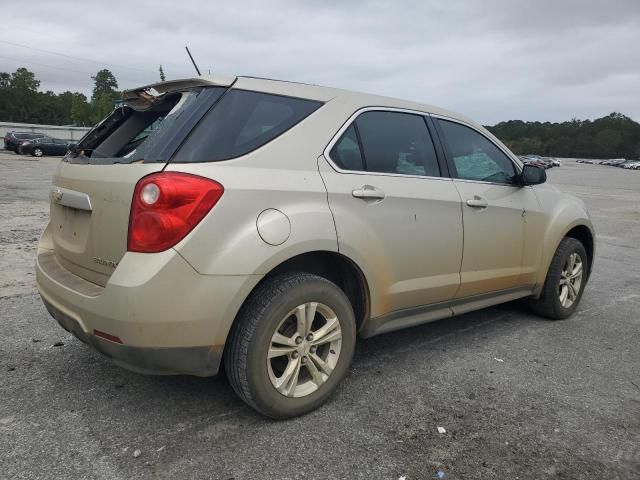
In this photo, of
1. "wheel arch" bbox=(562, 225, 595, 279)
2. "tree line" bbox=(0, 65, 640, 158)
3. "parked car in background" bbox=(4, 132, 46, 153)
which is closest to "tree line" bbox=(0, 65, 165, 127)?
"tree line" bbox=(0, 65, 640, 158)

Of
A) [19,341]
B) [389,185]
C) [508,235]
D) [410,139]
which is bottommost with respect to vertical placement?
[19,341]

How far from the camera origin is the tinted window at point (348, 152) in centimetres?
294

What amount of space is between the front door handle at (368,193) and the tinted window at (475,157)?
0.90 metres

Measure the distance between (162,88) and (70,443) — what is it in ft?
6.11

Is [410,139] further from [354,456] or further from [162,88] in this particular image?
[354,456]

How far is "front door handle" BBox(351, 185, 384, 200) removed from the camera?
2916mm

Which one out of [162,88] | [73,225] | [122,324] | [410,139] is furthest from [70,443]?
[410,139]

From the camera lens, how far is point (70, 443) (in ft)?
8.09

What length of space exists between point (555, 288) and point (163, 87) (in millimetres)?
3512

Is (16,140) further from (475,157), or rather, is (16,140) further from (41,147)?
(475,157)

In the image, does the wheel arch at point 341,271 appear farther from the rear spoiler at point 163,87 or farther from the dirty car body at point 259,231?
the rear spoiler at point 163,87

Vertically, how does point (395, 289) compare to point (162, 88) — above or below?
below

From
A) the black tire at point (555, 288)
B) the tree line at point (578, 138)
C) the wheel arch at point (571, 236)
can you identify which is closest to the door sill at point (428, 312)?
the wheel arch at point (571, 236)

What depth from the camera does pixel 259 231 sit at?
2.49 m
